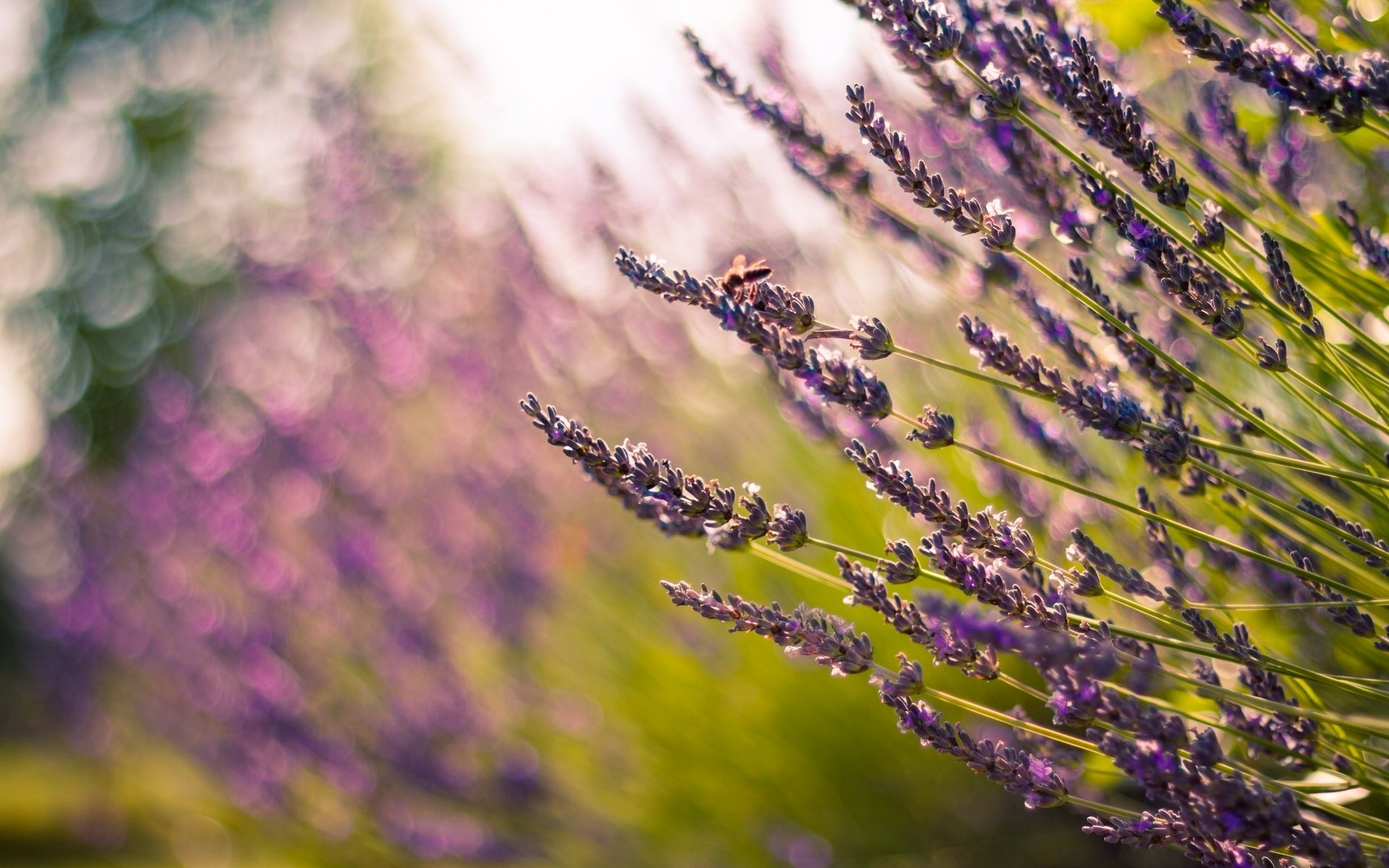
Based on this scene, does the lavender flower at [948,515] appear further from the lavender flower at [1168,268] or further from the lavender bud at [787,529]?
the lavender flower at [1168,268]

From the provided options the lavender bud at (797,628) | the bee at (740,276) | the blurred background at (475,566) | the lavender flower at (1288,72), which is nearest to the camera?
the lavender flower at (1288,72)

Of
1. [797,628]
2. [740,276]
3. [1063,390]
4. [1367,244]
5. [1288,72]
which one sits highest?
[1367,244]

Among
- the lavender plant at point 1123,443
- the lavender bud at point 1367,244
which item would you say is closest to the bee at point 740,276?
the lavender plant at point 1123,443

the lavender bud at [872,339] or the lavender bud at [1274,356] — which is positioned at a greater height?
the lavender bud at [1274,356]

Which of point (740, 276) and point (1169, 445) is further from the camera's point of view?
point (740, 276)

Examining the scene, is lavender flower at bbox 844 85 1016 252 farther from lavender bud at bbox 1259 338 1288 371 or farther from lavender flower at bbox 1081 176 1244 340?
lavender bud at bbox 1259 338 1288 371

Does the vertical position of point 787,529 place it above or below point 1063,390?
below

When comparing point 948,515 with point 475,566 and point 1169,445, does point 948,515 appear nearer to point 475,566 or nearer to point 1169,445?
point 1169,445

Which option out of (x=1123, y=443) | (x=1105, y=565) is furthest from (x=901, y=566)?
(x=1123, y=443)

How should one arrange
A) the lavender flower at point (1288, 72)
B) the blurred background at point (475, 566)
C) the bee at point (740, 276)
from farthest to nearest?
the blurred background at point (475, 566) → the bee at point (740, 276) → the lavender flower at point (1288, 72)

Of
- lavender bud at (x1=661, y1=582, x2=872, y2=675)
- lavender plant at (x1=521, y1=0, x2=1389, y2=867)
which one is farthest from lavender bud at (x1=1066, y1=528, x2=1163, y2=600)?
lavender bud at (x1=661, y1=582, x2=872, y2=675)
